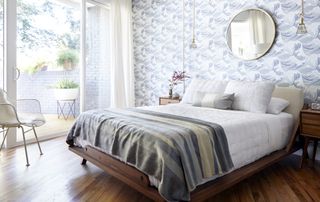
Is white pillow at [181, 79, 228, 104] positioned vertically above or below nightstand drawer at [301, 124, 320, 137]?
above

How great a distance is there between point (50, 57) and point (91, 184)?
9.42 feet

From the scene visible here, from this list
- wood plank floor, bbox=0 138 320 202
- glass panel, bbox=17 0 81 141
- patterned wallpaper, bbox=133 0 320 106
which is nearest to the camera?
wood plank floor, bbox=0 138 320 202

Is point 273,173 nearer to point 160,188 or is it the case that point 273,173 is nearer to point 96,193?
point 160,188

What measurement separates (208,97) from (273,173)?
117 cm

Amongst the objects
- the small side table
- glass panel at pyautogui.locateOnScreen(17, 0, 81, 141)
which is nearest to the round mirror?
glass panel at pyautogui.locateOnScreen(17, 0, 81, 141)

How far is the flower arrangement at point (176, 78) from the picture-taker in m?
4.39

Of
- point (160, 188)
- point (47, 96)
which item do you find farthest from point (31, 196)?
point (47, 96)

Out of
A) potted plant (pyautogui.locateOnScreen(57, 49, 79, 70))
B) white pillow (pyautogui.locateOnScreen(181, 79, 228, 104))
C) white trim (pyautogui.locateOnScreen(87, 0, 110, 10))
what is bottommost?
white pillow (pyautogui.locateOnScreen(181, 79, 228, 104))

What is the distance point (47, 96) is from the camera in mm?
4605

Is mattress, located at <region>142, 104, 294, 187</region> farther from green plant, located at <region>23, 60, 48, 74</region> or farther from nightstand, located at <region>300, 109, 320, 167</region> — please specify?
green plant, located at <region>23, 60, 48, 74</region>

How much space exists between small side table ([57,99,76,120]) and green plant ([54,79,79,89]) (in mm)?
275

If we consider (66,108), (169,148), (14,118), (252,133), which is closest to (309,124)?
(252,133)

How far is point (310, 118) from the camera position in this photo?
106 inches

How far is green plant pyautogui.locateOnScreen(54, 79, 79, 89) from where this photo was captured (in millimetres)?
4621
